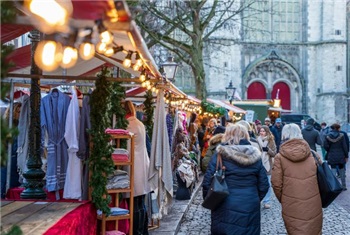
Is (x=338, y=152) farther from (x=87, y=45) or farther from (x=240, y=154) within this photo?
(x=87, y=45)

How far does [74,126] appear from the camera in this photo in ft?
21.8

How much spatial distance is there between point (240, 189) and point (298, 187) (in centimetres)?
83

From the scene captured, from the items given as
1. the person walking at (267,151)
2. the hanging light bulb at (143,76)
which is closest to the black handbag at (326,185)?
the hanging light bulb at (143,76)

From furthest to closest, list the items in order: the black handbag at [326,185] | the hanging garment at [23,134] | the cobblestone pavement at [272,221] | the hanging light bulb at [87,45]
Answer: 1. the cobblestone pavement at [272,221]
2. the hanging garment at [23,134]
3. the black handbag at [326,185]
4. the hanging light bulb at [87,45]

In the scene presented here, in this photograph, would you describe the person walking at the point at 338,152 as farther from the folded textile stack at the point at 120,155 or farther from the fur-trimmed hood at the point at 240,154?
the fur-trimmed hood at the point at 240,154

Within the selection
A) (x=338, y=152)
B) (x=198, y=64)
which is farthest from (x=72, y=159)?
(x=198, y=64)

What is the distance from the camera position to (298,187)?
658 centimetres

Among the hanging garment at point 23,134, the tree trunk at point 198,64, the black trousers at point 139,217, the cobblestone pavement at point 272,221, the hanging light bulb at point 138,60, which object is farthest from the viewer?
the tree trunk at point 198,64

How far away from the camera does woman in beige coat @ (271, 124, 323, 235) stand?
652 centimetres

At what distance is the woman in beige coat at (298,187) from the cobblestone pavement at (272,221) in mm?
2958

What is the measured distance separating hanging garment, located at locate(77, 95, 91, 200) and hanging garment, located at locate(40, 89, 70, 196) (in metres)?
0.22

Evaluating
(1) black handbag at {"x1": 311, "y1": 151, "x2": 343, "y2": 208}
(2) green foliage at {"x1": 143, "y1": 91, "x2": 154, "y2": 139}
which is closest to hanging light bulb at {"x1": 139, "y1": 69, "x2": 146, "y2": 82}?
(1) black handbag at {"x1": 311, "y1": 151, "x2": 343, "y2": 208}

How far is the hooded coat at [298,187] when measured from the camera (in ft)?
21.4

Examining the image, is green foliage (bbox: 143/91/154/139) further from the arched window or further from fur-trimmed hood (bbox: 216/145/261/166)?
the arched window
